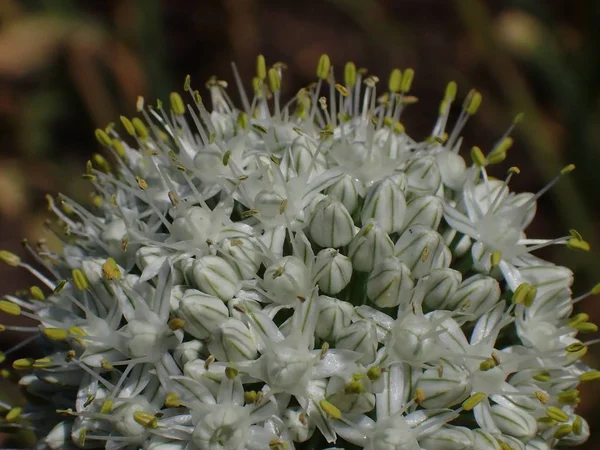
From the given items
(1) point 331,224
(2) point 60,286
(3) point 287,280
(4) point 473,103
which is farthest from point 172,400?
(4) point 473,103

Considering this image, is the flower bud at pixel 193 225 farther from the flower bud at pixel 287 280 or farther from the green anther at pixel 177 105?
the green anther at pixel 177 105

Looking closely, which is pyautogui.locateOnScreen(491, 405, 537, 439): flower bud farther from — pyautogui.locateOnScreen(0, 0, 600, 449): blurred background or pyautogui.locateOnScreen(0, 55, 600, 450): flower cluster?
pyautogui.locateOnScreen(0, 0, 600, 449): blurred background

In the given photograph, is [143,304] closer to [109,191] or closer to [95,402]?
[95,402]

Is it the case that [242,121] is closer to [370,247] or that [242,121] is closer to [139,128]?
[139,128]

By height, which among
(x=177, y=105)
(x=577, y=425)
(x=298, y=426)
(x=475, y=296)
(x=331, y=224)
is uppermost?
(x=177, y=105)

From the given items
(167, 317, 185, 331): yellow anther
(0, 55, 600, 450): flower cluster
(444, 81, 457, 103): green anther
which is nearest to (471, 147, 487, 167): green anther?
(0, 55, 600, 450): flower cluster
